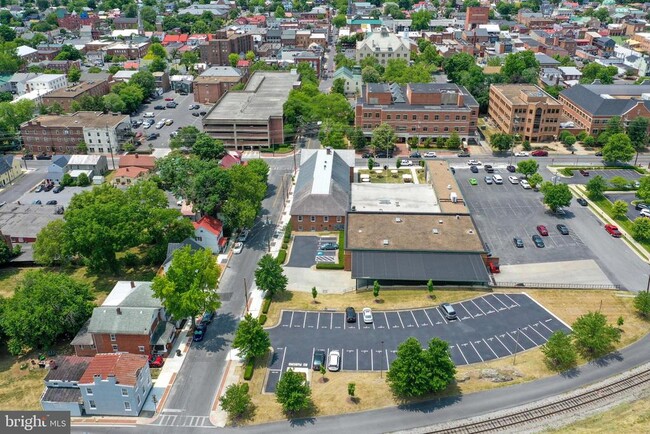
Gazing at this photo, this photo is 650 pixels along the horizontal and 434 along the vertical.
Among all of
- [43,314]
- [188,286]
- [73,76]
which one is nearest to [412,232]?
[188,286]

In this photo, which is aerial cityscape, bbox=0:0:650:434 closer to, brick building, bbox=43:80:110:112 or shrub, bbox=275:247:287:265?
shrub, bbox=275:247:287:265

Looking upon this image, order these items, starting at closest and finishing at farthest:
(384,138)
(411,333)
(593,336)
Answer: (593,336)
(411,333)
(384,138)

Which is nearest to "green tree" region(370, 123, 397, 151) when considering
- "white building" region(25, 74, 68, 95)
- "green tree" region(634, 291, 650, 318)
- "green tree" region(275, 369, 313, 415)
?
"green tree" region(634, 291, 650, 318)

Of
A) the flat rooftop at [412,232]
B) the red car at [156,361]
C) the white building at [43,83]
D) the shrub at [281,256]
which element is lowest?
the red car at [156,361]

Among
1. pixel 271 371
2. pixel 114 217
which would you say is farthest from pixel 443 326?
pixel 114 217

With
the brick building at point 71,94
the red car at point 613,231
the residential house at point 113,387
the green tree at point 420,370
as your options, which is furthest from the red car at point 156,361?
the brick building at point 71,94

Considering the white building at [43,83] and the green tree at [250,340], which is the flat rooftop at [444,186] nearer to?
the green tree at [250,340]

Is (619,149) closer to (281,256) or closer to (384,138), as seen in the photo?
(384,138)
